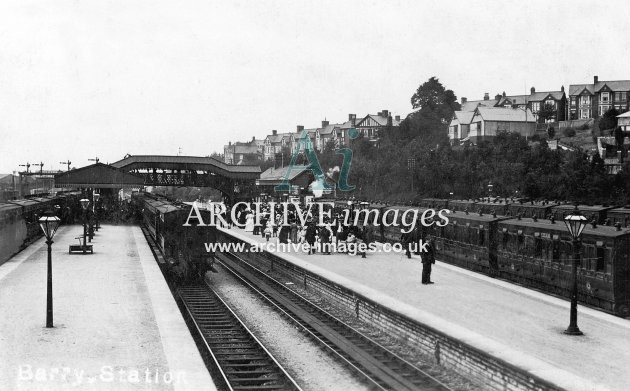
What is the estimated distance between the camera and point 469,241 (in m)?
26.1

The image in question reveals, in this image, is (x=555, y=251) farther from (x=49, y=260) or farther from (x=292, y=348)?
(x=49, y=260)

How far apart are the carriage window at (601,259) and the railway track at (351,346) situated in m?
6.60

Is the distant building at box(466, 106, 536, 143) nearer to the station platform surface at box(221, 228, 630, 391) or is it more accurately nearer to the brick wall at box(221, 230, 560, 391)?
the station platform surface at box(221, 228, 630, 391)

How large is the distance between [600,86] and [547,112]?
7.11 meters

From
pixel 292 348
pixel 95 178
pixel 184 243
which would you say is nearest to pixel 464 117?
pixel 95 178

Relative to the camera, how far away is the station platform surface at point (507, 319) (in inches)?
452

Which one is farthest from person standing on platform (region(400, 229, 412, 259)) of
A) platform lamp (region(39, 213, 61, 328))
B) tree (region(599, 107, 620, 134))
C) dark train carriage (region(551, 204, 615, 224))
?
tree (region(599, 107, 620, 134))

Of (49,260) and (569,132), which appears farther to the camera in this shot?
(569,132)

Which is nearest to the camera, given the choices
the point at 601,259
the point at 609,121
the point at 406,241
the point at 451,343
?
the point at 451,343

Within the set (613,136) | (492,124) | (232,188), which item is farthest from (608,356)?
(492,124)

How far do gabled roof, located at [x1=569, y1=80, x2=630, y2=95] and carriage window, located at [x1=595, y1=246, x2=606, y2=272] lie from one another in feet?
250

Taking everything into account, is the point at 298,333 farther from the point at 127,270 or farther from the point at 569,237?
the point at 127,270

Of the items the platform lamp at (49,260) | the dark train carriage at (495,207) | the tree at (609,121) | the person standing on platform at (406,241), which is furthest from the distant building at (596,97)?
the platform lamp at (49,260)

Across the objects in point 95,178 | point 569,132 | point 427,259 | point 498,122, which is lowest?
point 427,259
